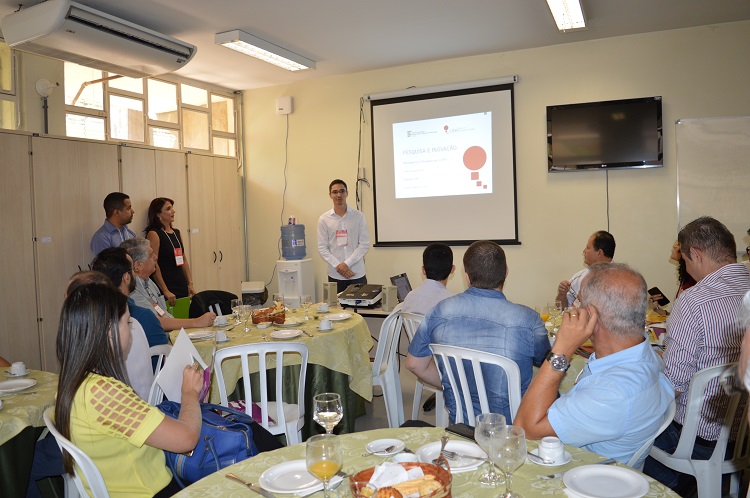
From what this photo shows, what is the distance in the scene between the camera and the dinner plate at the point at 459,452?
1.68 m

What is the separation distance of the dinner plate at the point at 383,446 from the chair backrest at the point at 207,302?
3568 millimetres

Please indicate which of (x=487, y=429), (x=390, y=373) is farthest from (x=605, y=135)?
(x=487, y=429)

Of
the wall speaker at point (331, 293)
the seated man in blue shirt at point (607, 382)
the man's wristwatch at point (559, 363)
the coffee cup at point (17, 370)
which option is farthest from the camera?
the wall speaker at point (331, 293)

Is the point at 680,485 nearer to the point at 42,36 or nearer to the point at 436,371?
the point at 436,371

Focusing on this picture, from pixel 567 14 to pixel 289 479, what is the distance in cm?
503

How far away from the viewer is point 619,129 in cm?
640

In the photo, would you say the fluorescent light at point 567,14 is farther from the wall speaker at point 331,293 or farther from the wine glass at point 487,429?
the wine glass at point 487,429

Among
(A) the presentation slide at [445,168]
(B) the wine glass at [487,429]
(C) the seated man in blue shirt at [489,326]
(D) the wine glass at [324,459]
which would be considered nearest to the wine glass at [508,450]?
(B) the wine glass at [487,429]

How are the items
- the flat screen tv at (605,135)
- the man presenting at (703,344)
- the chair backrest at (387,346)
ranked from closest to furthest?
1. the man presenting at (703,344)
2. the chair backrest at (387,346)
3. the flat screen tv at (605,135)

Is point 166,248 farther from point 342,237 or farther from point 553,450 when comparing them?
point 553,450

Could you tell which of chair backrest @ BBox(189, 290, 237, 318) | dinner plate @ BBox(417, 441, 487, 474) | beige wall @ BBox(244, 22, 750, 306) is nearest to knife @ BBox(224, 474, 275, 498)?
dinner plate @ BBox(417, 441, 487, 474)

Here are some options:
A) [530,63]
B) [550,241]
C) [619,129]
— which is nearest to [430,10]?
[530,63]

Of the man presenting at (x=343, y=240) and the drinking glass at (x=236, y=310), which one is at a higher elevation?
the man presenting at (x=343, y=240)

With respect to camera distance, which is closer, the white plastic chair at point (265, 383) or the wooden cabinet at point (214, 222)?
the white plastic chair at point (265, 383)
